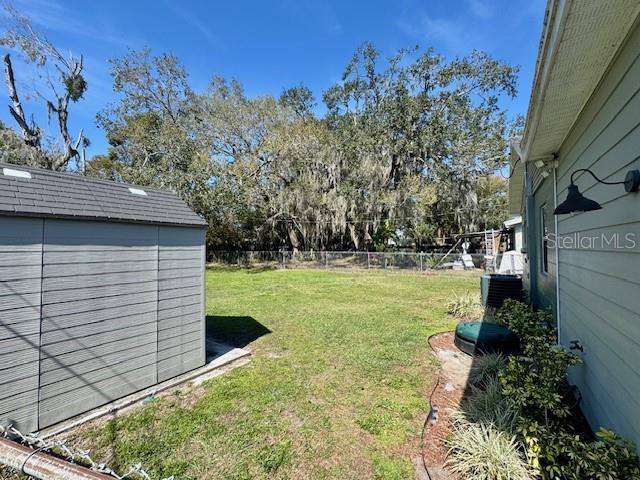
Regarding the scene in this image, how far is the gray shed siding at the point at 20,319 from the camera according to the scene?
8.02 ft

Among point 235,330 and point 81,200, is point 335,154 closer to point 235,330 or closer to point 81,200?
point 235,330

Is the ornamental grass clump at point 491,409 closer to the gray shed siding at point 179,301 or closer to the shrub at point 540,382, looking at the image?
the shrub at point 540,382

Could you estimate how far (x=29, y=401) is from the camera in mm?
2547

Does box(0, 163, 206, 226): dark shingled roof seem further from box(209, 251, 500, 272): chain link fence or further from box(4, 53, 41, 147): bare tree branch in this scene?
box(4, 53, 41, 147): bare tree branch

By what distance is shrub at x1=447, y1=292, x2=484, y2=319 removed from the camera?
6.43 m

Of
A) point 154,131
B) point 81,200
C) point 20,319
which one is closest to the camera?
point 20,319

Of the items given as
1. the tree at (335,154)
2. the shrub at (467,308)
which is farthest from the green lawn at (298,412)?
the tree at (335,154)

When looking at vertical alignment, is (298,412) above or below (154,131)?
below

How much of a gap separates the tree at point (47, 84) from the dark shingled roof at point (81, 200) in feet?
56.2

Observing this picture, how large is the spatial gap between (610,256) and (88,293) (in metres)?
4.14

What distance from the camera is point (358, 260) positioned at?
15.6 m

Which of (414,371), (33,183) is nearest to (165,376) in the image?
(33,183)

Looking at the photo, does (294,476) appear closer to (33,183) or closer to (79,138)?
(33,183)

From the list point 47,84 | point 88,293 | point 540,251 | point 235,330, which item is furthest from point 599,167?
point 47,84
